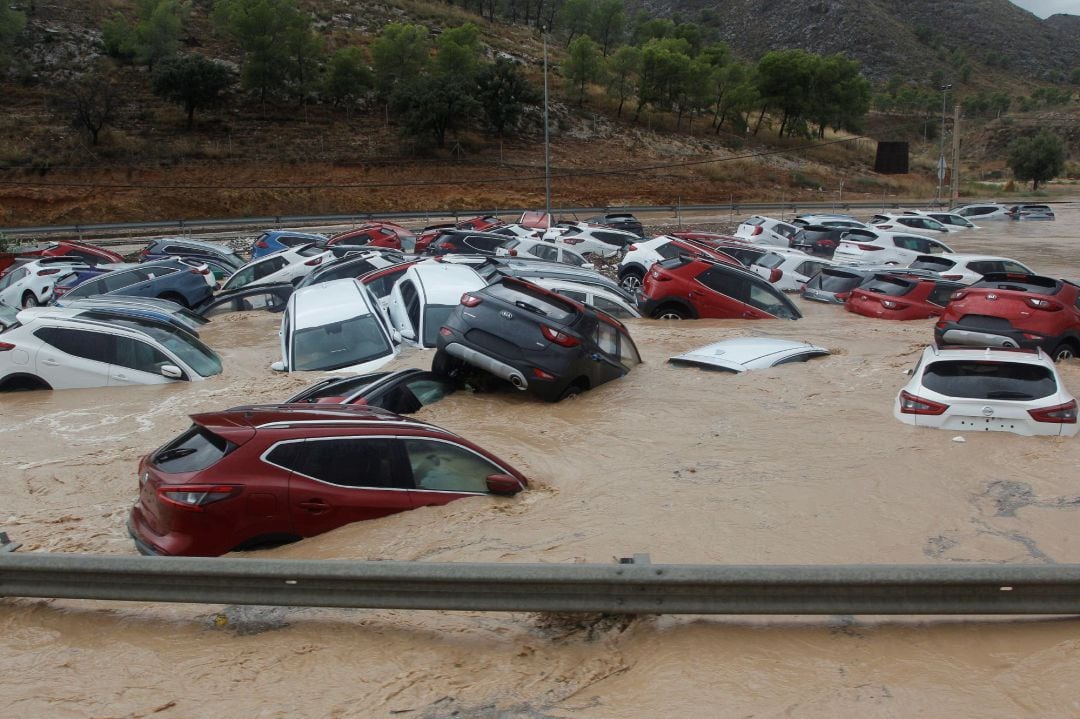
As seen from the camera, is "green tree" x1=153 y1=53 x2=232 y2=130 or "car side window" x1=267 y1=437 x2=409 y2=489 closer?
"car side window" x1=267 y1=437 x2=409 y2=489

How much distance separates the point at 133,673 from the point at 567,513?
3.34m

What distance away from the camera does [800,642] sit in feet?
15.8

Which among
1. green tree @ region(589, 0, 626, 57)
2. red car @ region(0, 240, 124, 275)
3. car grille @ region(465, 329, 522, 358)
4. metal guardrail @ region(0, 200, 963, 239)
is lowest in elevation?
metal guardrail @ region(0, 200, 963, 239)

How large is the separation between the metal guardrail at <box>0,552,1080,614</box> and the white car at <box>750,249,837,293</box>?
745 inches

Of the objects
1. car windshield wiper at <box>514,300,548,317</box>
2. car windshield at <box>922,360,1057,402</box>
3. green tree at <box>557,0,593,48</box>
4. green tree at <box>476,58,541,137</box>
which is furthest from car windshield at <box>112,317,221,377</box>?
green tree at <box>557,0,593,48</box>

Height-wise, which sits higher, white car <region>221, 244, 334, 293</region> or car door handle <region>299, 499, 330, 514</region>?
car door handle <region>299, 499, 330, 514</region>

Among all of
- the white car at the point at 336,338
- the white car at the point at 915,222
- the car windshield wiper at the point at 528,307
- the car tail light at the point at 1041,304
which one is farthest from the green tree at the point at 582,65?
the car windshield wiper at the point at 528,307

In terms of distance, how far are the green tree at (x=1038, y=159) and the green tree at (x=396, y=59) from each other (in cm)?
4462

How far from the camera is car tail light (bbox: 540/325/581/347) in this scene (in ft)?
33.7

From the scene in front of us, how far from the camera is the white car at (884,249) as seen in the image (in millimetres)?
26391

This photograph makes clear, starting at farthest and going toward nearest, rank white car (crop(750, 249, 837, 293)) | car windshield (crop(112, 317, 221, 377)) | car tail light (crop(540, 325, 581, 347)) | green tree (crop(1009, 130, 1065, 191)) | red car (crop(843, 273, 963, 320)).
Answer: green tree (crop(1009, 130, 1065, 191))
white car (crop(750, 249, 837, 293))
red car (crop(843, 273, 963, 320))
car windshield (crop(112, 317, 221, 377))
car tail light (crop(540, 325, 581, 347))

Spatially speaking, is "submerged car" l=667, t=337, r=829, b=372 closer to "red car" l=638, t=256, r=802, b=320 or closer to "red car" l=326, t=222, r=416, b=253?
"red car" l=638, t=256, r=802, b=320

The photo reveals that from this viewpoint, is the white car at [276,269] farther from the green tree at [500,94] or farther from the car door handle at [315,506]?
the green tree at [500,94]

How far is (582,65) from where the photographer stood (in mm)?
70562
